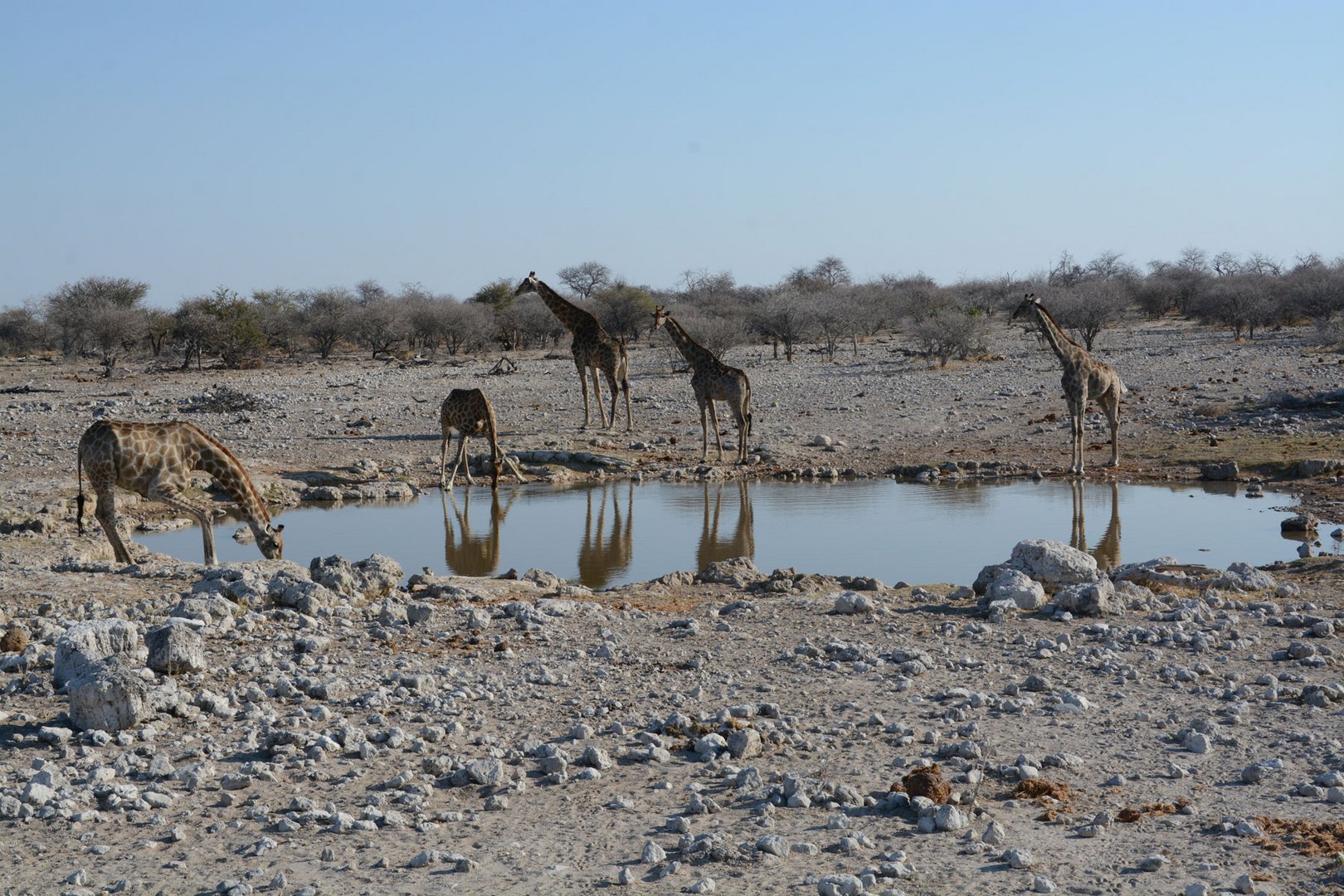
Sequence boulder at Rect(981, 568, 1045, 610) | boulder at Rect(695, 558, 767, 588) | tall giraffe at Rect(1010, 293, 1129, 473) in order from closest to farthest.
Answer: boulder at Rect(981, 568, 1045, 610) < boulder at Rect(695, 558, 767, 588) < tall giraffe at Rect(1010, 293, 1129, 473)

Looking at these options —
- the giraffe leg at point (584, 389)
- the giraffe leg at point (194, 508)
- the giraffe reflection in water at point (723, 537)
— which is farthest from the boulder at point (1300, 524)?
the giraffe leg at point (584, 389)

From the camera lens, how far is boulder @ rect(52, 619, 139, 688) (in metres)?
7.84

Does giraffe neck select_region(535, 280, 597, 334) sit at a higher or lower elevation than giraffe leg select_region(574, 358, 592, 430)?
higher

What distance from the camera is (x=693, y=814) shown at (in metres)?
6.11

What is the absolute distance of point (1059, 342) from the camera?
20.5m

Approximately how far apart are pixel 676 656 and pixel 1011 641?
Answer: 95.6 inches

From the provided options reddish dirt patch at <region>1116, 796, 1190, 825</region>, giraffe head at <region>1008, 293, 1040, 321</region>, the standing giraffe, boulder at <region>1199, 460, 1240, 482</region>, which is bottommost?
reddish dirt patch at <region>1116, 796, 1190, 825</region>

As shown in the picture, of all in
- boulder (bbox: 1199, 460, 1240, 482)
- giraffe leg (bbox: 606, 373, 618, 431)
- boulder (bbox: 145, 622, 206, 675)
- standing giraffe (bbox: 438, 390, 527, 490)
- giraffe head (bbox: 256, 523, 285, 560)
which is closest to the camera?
boulder (bbox: 145, 622, 206, 675)

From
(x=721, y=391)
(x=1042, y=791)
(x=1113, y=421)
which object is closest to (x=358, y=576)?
(x=1042, y=791)

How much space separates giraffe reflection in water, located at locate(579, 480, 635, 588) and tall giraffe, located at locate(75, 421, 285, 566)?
10.7 feet

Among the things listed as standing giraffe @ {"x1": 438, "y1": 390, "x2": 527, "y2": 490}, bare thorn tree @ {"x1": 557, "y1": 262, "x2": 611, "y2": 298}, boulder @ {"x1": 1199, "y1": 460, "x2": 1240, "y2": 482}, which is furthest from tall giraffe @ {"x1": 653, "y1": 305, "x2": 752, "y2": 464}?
bare thorn tree @ {"x1": 557, "y1": 262, "x2": 611, "y2": 298}

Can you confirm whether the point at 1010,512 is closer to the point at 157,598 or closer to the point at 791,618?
the point at 791,618

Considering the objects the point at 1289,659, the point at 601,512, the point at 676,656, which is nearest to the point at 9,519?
the point at 601,512

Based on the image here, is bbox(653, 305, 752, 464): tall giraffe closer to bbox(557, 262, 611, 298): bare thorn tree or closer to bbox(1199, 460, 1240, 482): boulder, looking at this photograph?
bbox(1199, 460, 1240, 482): boulder
